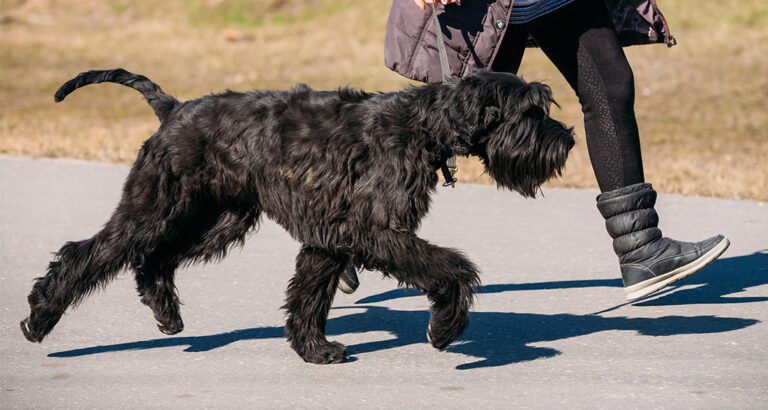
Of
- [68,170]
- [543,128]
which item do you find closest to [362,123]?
[543,128]

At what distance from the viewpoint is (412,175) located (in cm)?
419

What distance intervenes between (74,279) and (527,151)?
191cm

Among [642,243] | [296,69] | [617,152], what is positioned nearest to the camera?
[642,243]

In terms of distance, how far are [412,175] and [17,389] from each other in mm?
1692

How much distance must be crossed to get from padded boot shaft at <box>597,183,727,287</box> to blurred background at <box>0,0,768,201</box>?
10.5 feet

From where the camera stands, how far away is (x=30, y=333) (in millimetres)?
4520

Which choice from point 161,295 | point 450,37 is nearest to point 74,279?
point 161,295

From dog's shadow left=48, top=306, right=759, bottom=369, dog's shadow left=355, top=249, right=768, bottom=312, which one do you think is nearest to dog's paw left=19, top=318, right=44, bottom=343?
dog's shadow left=48, top=306, right=759, bottom=369

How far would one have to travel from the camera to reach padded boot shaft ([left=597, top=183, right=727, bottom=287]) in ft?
16.4

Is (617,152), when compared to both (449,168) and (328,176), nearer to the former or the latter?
(449,168)

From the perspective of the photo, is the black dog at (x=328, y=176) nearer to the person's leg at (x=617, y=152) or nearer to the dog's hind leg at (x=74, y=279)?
the dog's hind leg at (x=74, y=279)

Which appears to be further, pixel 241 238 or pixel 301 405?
pixel 241 238

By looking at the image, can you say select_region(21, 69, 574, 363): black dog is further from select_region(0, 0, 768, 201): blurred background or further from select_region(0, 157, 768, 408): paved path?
select_region(0, 0, 768, 201): blurred background

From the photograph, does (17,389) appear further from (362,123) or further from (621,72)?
(621,72)
